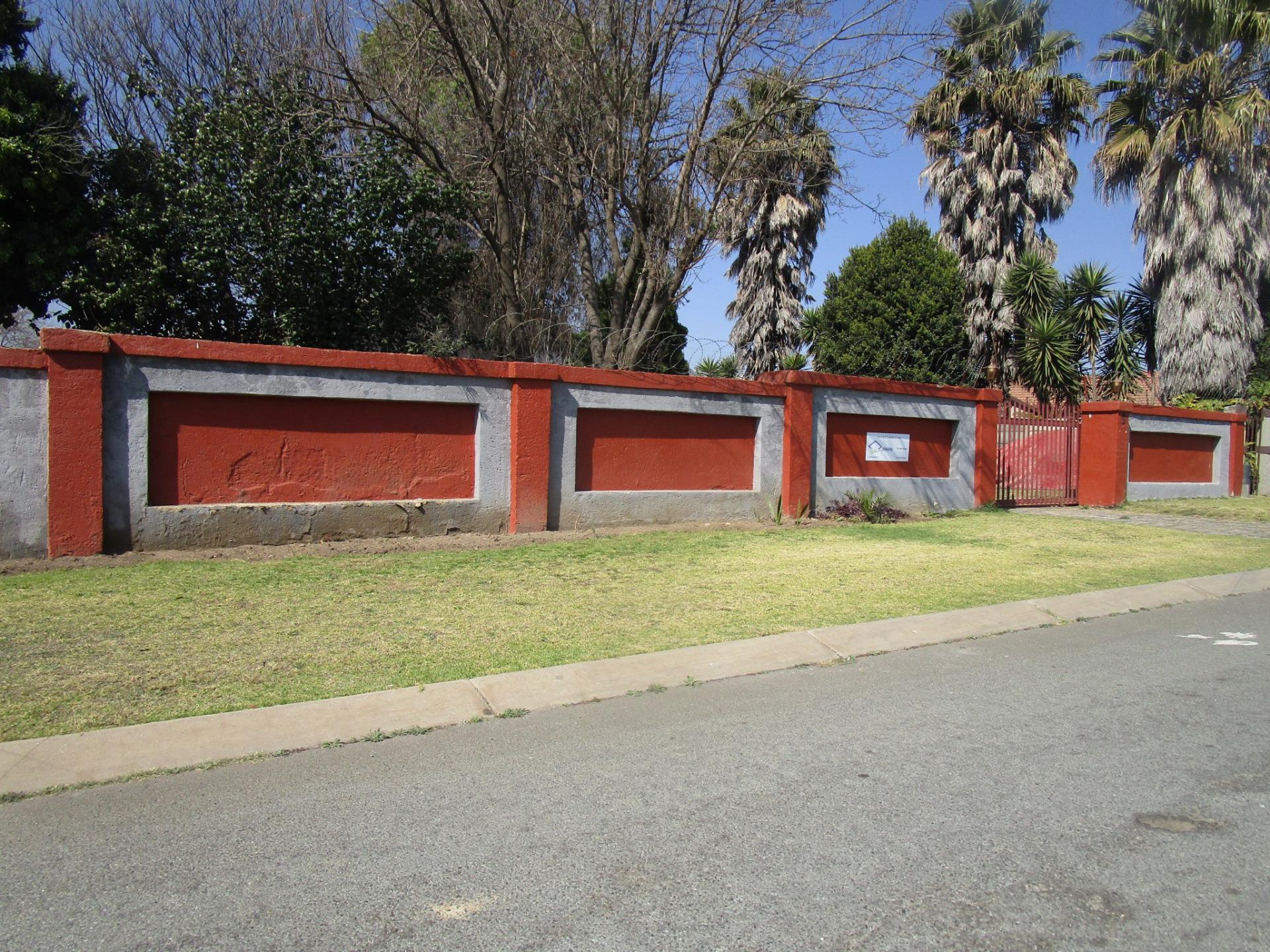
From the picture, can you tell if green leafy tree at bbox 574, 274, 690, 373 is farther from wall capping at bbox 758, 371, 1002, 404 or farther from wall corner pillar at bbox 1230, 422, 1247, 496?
wall corner pillar at bbox 1230, 422, 1247, 496

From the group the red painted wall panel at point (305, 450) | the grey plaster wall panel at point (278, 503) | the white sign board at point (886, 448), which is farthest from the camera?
the white sign board at point (886, 448)

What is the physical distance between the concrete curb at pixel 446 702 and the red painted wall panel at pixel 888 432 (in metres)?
6.87

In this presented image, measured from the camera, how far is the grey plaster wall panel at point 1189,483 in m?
19.0

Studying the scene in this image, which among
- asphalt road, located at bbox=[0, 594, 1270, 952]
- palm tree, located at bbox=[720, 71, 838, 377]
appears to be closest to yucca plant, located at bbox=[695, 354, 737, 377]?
palm tree, located at bbox=[720, 71, 838, 377]

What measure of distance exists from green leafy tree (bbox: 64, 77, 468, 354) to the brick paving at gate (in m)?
11.7

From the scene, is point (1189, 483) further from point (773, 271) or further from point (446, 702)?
point (446, 702)

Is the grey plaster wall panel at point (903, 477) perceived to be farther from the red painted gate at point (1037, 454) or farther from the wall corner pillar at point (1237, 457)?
the wall corner pillar at point (1237, 457)

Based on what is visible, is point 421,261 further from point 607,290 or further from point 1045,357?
point 1045,357

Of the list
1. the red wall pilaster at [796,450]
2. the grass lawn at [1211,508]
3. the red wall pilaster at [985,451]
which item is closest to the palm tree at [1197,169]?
the grass lawn at [1211,508]

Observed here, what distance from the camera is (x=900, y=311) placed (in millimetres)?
19938

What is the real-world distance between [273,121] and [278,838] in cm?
1352

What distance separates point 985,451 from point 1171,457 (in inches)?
250

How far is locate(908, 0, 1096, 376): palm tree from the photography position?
25.2 m

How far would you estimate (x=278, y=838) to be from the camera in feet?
11.9
